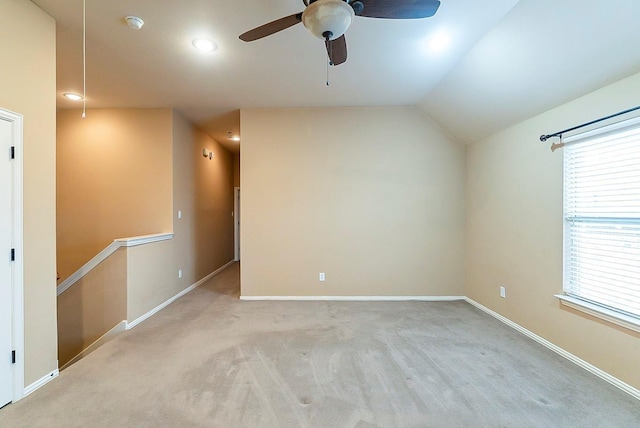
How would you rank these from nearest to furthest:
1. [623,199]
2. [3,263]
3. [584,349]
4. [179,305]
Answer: [3,263]
[623,199]
[584,349]
[179,305]

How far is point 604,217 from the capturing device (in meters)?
2.09

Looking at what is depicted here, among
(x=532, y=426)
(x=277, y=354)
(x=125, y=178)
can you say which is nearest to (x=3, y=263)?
(x=277, y=354)

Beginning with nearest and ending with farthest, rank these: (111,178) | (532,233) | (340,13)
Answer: (340,13) → (532,233) → (111,178)

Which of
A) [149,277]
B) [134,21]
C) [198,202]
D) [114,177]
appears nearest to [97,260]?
[149,277]

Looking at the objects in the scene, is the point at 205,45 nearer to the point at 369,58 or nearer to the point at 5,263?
the point at 369,58

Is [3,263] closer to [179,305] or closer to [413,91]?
[179,305]

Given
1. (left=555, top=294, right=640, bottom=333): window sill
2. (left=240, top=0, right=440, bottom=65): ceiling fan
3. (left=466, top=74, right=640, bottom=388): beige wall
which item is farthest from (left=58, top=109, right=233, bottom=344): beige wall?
(left=555, top=294, right=640, bottom=333): window sill

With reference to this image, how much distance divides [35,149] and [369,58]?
2.83 m

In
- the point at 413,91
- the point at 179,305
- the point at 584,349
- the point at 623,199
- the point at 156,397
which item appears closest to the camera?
the point at 156,397

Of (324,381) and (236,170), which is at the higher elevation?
(236,170)

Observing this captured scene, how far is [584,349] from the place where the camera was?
7.18 ft

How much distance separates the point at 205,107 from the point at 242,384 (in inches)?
138

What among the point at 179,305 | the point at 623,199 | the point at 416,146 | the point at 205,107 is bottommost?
the point at 179,305

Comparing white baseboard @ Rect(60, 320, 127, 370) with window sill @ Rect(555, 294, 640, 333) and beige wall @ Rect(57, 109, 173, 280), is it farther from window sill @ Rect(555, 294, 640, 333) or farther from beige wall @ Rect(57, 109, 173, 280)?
window sill @ Rect(555, 294, 640, 333)
